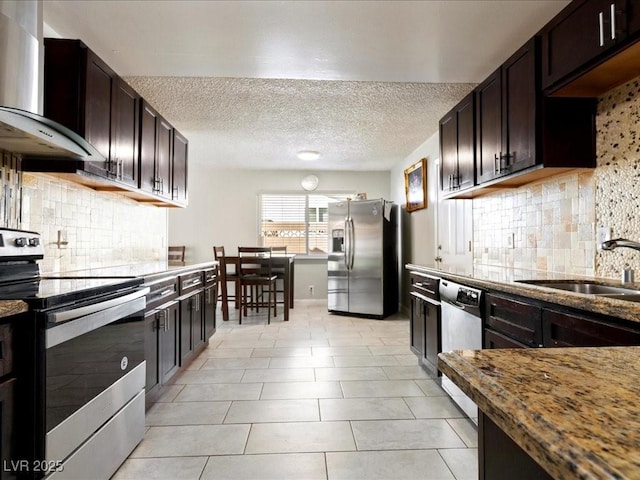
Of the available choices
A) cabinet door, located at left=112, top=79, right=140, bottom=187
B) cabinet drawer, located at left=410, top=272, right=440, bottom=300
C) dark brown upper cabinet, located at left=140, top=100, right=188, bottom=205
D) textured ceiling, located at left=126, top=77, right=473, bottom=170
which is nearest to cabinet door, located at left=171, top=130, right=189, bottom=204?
dark brown upper cabinet, located at left=140, top=100, right=188, bottom=205

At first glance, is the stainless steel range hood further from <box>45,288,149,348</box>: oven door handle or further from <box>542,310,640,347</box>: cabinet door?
<box>542,310,640,347</box>: cabinet door

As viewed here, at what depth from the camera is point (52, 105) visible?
6.93 ft

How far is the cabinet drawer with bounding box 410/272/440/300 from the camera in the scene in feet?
9.45

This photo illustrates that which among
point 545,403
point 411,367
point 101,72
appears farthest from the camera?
point 411,367

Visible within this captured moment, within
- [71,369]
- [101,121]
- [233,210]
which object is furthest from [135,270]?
[233,210]

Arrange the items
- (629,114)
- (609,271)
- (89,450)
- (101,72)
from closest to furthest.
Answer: (89,450), (629,114), (609,271), (101,72)

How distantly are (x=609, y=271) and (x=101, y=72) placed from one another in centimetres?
312

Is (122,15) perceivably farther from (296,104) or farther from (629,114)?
(629,114)

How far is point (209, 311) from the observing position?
3.87m

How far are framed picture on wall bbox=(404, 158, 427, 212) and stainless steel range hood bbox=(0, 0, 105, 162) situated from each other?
13.6ft

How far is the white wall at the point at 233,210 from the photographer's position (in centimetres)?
693

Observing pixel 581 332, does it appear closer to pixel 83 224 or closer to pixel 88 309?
pixel 88 309

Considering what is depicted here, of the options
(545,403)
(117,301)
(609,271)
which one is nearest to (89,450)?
(117,301)

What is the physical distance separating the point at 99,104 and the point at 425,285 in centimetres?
260
